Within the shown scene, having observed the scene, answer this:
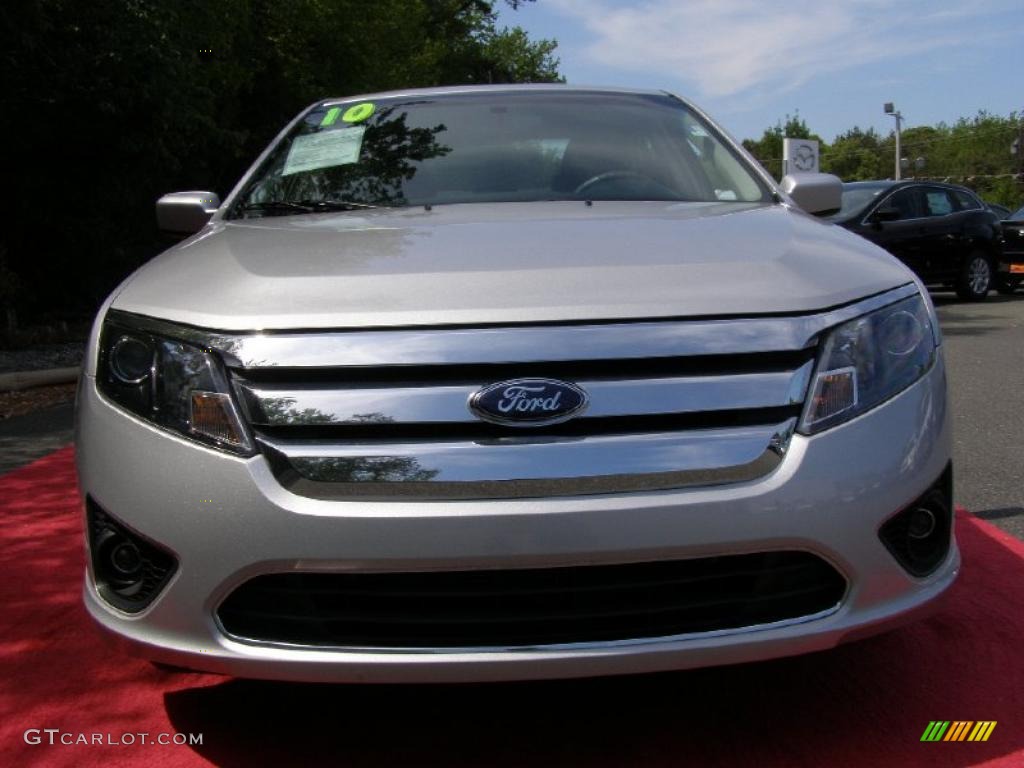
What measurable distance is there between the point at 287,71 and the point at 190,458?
2187 cm

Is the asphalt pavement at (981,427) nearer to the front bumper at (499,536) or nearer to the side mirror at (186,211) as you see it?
the front bumper at (499,536)

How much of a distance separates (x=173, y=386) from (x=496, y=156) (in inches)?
64.9

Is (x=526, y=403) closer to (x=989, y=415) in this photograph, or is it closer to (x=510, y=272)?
(x=510, y=272)

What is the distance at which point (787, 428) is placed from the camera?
6.96ft

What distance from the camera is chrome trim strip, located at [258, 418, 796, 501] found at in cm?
202

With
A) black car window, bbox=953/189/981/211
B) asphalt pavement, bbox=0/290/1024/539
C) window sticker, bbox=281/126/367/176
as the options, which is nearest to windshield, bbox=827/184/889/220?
black car window, bbox=953/189/981/211

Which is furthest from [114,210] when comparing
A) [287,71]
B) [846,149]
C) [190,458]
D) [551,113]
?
[846,149]

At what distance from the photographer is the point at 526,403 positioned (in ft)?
6.74

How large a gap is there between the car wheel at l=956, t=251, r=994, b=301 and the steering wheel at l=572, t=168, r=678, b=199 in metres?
13.2

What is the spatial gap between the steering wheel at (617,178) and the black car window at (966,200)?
43.9 ft

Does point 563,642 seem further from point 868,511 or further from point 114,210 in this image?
point 114,210

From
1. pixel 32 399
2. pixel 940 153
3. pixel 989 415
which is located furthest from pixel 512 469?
pixel 940 153

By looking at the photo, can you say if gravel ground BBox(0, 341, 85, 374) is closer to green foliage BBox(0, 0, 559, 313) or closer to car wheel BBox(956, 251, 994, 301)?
green foliage BBox(0, 0, 559, 313)

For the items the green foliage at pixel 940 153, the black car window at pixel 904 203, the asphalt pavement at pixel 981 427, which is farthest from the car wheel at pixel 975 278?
the green foliage at pixel 940 153
